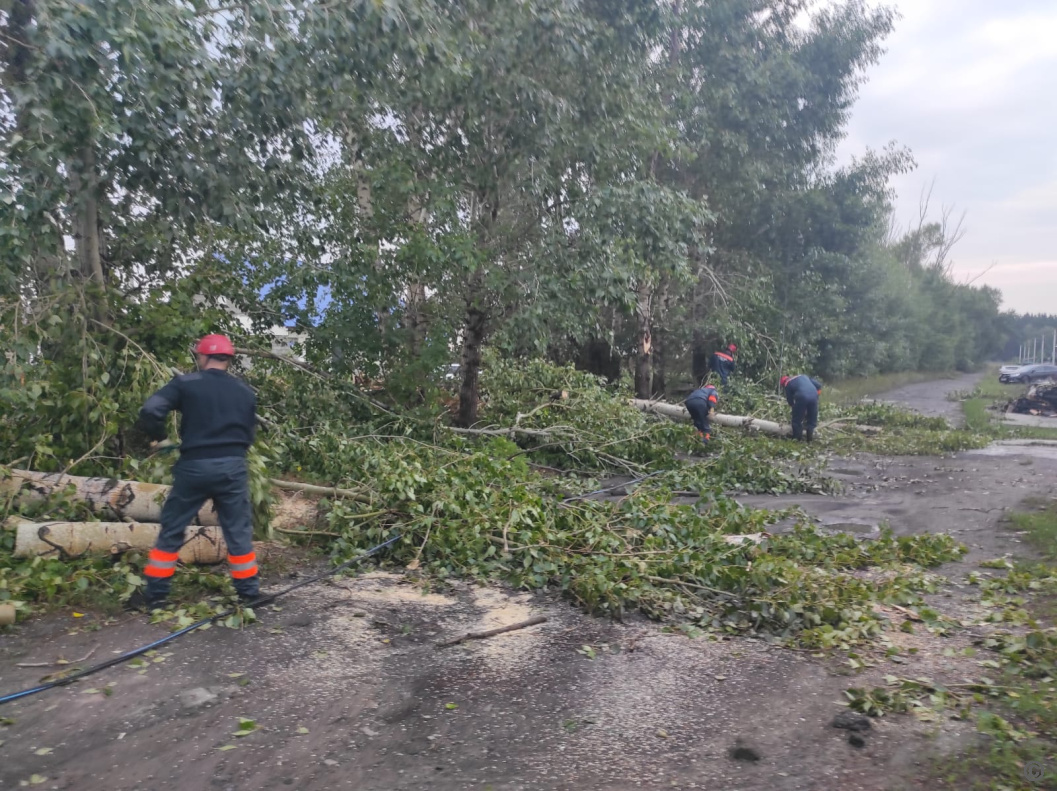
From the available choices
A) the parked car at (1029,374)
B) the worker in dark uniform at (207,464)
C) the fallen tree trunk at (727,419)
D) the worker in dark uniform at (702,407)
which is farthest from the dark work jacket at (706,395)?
the parked car at (1029,374)

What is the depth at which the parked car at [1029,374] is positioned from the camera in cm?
3881

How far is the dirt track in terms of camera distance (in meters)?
3.12

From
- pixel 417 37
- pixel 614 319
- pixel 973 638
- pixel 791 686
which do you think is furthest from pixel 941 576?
pixel 614 319

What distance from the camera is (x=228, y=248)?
31.8ft

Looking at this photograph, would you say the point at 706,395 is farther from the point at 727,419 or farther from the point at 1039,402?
the point at 1039,402

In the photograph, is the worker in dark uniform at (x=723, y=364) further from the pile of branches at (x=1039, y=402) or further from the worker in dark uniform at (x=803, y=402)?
the pile of branches at (x=1039, y=402)

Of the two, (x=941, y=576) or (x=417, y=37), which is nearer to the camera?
(x=941, y=576)

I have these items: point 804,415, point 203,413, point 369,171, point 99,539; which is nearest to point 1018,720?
point 203,413

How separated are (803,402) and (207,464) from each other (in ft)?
35.1

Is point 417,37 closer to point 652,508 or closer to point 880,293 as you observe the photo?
point 652,508

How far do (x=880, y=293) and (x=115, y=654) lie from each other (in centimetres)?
2931

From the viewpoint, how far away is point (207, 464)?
15.8 feet

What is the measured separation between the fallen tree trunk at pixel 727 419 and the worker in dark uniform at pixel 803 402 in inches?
9.8

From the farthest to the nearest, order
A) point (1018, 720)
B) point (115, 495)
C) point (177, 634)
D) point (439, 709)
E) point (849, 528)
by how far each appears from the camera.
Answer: point (849, 528), point (115, 495), point (177, 634), point (439, 709), point (1018, 720)
